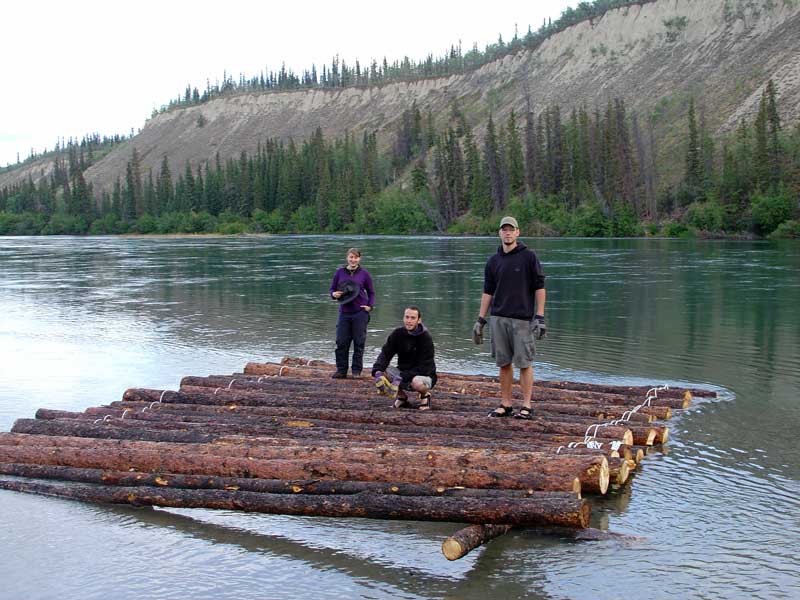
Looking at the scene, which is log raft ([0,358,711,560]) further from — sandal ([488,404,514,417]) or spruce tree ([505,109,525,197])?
spruce tree ([505,109,525,197])

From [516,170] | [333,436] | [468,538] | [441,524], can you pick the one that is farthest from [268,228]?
[468,538]

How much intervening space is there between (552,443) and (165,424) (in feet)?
14.9

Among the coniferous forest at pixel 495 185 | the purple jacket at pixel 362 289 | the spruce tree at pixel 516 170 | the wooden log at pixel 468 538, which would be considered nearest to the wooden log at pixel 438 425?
the wooden log at pixel 468 538

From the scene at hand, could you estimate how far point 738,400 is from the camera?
1273cm

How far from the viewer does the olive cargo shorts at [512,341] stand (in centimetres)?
979

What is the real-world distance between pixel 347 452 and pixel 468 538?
6.35 feet

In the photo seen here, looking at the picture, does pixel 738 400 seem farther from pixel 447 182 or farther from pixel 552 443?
pixel 447 182

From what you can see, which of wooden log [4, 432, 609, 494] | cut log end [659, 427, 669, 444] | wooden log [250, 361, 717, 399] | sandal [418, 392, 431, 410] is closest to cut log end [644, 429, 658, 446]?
cut log end [659, 427, 669, 444]

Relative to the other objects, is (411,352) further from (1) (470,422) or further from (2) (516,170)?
(2) (516,170)

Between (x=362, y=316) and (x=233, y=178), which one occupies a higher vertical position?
(x=233, y=178)

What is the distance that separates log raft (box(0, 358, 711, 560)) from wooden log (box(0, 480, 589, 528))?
0.04 ft

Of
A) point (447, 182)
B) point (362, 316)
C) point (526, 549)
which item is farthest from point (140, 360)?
point (447, 182)

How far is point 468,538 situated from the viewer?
6.86 m

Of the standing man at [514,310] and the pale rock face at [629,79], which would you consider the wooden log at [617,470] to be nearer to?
the standing man at [514,310]
